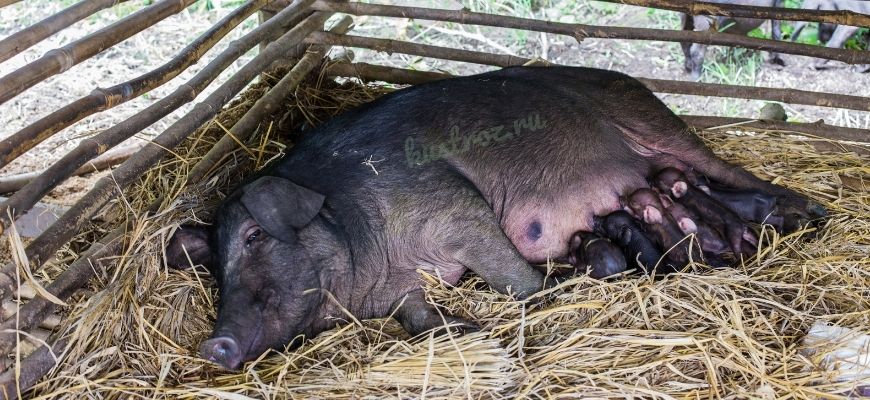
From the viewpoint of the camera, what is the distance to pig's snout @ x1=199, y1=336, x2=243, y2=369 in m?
2.79

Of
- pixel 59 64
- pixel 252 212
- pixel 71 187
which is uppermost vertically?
pixel 59 64

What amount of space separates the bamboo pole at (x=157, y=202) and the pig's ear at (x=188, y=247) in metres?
0.20

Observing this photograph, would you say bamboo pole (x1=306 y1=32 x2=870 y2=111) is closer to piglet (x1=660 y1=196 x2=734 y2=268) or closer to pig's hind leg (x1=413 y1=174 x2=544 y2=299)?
piglet (x1=660 y1=196 x2=734 y2=268)

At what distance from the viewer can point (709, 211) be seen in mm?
3732

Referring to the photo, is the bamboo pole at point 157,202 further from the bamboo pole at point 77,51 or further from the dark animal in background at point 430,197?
the bamboo pole at point 77,51

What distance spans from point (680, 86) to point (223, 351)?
299 cm

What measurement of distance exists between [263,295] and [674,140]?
2.18 m

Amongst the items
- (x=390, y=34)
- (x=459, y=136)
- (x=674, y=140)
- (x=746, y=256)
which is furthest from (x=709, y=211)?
(x=390, y=34)

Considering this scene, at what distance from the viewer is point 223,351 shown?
2.81 meters

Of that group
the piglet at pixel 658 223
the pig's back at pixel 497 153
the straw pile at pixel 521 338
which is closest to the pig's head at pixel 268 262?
the straw pile at pixel 521 338

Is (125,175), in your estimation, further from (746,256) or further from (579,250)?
(746,256)

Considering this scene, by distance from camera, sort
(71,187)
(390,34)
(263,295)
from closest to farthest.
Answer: (263,295)
(71,187)
(390,34)

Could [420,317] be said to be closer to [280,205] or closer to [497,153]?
[280,205]

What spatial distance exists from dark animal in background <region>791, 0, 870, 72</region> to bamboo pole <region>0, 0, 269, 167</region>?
201 inches
